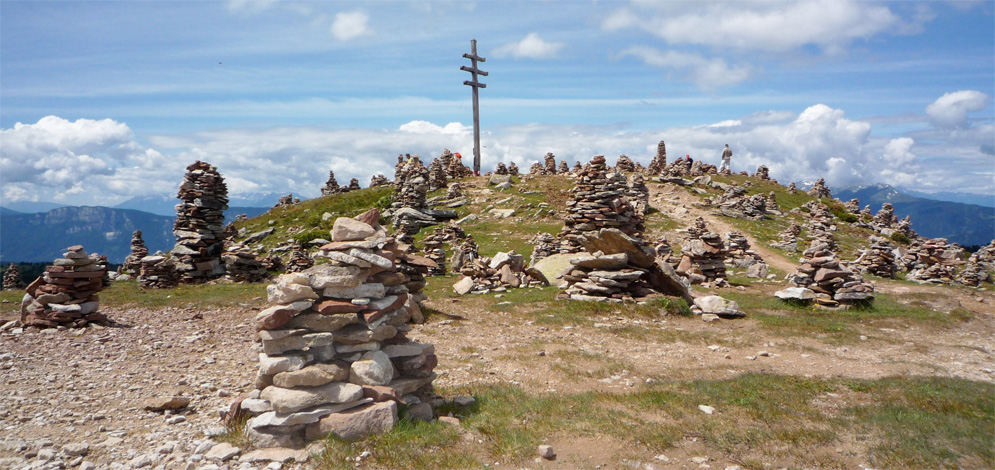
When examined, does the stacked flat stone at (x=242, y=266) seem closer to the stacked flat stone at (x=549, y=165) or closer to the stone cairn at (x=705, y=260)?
the stone cairn at (x=705, y=260)

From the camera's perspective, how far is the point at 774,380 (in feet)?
36.3

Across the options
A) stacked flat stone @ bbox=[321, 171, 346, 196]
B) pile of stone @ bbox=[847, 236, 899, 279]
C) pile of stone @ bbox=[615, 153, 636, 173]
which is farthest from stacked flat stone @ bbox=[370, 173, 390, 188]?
pile of stone @ bbox=[847, 236, 899, 279]

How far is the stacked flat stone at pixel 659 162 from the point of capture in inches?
2665

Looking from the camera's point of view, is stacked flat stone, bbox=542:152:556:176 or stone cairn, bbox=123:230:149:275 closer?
stone cairn, bbox=123:230:149:275

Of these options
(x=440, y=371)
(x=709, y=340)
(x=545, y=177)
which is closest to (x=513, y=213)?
(x=545, y=177)

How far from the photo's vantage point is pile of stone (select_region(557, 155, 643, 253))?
2683 cm

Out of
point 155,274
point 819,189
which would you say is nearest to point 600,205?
point 155,274

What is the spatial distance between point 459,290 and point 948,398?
17.0 meters

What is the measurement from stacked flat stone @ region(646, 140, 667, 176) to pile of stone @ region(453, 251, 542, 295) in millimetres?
44781

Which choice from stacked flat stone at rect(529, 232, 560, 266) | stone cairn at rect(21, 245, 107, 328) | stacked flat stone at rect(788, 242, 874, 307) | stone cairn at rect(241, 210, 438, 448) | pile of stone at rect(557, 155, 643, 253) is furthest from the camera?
stacked flat stone at rect(529, 232, 560, 266)

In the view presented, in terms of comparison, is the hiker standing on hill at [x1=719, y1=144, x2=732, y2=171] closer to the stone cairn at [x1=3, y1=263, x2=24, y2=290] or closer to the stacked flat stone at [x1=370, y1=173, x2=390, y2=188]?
the stacked flat stone at [x1=370, y1=173, x2=390, y2=188]

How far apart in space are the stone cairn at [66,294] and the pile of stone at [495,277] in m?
13.0

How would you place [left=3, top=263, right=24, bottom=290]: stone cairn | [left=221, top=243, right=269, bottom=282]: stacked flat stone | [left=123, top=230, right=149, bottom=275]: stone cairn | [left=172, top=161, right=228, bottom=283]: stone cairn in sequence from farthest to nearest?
1. [left=3, top=263, right=24, bottom=290]: stone cairn
2. [left=123, top=230, right=149, bottom=275]: stone cairn
3. [left=221, top=243, right=269, bottom=282]: stacked flat stone
4. [left=172, top=161, right=228, bottom=283]: stone cairn

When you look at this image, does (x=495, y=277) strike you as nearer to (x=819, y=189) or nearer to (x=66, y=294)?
(x=66, y=294)
